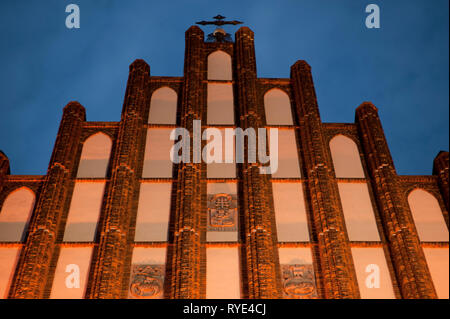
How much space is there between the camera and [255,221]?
13320 mm

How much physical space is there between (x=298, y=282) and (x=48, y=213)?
23.6 ft

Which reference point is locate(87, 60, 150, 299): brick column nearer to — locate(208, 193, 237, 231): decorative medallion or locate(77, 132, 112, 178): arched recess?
locate(77, 132, 112, 178): arched recess

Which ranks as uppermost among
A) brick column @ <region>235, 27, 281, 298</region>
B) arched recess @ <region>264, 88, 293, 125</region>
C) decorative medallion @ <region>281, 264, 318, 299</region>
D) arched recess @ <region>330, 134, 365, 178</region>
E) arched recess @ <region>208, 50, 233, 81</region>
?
arched recess @ <region>208, 50, 233, 81</region>

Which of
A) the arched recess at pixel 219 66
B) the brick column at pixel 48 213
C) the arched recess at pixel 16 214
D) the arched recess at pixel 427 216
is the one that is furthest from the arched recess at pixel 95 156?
the arched recess at pixel 427 216

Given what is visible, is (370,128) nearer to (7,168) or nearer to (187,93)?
(187,93)

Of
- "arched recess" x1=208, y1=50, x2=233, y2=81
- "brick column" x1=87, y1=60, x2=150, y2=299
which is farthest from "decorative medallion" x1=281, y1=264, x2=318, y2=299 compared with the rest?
"arched recess" x1=208, y1=50, x2=233, y2=81

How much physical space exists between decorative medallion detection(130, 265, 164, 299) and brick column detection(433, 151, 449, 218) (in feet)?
29.0

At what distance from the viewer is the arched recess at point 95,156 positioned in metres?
14.9

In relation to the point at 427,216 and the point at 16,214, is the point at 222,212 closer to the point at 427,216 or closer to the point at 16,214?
the point at 16,214

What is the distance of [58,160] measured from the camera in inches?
579

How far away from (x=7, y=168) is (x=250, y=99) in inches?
322

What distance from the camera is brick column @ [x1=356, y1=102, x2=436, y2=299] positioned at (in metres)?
12.5

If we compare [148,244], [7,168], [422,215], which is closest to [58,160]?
[7,168]

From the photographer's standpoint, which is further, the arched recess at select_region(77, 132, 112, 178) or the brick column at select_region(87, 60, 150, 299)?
the arched recess at select_region(77, 132, 112, 178)
